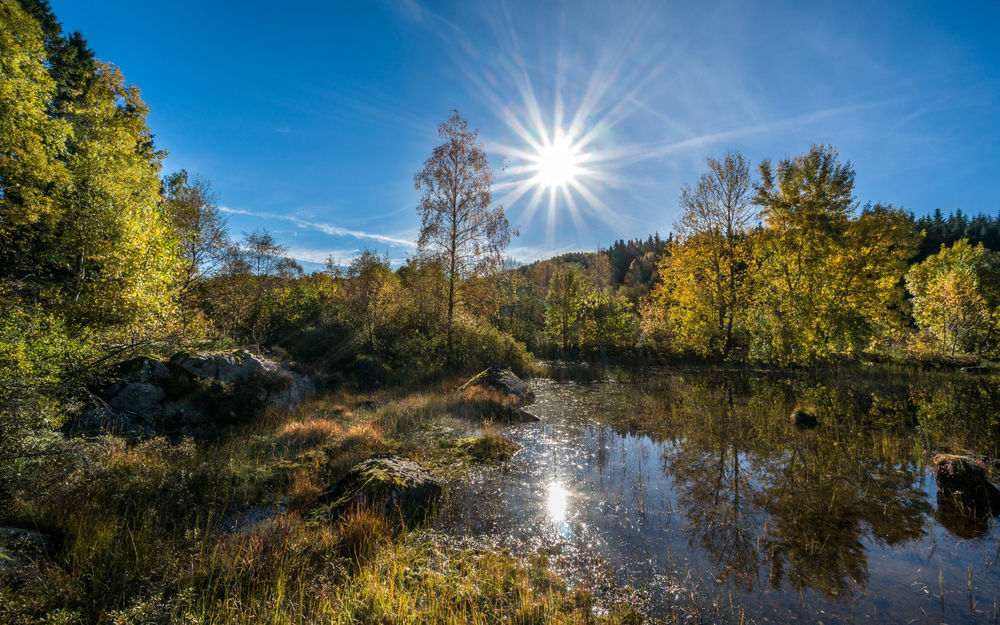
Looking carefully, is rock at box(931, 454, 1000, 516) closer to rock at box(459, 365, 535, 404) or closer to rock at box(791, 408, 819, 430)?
rock at box(791, 408, 819, 430)

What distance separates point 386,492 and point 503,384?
29.3 ft

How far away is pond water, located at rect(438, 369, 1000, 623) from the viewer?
4121mm

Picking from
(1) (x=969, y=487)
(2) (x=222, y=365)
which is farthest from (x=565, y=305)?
(1) (x=969, y=487)

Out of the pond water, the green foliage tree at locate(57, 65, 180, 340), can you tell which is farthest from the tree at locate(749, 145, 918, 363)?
the green foliage tree at locate(57, 65, 180, 340)

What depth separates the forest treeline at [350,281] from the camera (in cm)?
859

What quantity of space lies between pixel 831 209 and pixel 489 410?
21.4 metres

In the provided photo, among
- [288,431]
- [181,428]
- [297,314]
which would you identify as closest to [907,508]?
[288,431]

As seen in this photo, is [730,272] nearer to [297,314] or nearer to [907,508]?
[907,508]

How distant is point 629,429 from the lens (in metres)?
10.5

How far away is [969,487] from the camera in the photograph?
599 centimetres

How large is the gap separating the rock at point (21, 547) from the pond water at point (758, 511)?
4.52 metres

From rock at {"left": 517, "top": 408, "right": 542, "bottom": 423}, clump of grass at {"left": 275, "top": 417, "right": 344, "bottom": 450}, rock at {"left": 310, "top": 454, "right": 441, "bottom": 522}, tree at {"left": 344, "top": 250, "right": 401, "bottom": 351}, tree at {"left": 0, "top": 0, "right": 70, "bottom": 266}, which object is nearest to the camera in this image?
rock at {"left": 310, "top": 454, "right": 441, "bottom": 522}

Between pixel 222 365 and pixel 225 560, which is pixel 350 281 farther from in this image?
pixel 225 560

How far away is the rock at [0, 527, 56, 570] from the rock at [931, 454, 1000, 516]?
1265 cm
